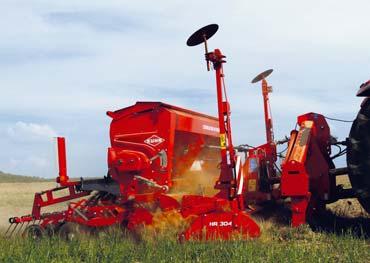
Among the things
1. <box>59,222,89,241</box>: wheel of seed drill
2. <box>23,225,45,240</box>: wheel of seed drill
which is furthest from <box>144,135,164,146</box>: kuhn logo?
<box>23,225,45,240</box>: wheel of seed drill

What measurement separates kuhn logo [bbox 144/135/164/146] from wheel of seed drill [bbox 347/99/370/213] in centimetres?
258

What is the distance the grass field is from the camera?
5.19 meters

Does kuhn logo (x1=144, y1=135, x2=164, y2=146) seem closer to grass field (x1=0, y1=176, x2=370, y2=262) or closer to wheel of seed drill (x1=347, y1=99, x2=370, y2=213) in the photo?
grass field (x1=0, y1=176, x2=370, y2=262)

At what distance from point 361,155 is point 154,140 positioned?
2.82 metres

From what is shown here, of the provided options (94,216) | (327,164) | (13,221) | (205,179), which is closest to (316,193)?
(327,164)

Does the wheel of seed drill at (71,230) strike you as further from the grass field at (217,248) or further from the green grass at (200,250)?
the green grass at (200,250)

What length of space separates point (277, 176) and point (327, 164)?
92cm

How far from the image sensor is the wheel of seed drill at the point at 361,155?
20.1 ft

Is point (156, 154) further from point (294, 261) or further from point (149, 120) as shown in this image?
point (294, 261)

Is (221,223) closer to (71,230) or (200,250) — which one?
(200,250)

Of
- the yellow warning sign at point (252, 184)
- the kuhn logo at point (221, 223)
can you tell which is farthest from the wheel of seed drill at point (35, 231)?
the yellow warning sign at point (252, 184)

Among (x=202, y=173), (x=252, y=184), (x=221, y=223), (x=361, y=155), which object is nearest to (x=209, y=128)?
(x=202, y=173)

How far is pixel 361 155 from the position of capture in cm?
614

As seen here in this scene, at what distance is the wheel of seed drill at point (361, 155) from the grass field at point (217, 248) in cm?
50
